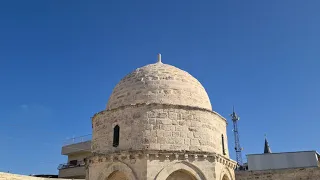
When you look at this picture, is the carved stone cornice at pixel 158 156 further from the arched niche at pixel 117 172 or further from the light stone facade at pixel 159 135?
the arched niche at pixel 117 172

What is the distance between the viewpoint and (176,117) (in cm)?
1131

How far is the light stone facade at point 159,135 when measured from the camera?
1062 cm

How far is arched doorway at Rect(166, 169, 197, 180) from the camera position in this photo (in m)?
10.7

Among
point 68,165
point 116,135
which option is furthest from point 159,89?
point 68,165

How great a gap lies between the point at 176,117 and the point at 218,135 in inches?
78.8

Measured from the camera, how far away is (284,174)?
1683 centimetres

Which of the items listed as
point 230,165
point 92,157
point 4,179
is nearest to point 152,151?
point 92,157

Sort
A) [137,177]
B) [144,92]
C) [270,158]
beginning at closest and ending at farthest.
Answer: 1. [137,177]
2. [144,92]
3. [270,158]

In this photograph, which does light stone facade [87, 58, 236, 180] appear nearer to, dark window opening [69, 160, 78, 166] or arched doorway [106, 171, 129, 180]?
arched doorway [106, 171, 129, 180]

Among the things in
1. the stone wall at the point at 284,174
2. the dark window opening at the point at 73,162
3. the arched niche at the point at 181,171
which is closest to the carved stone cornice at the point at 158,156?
the arched niche at the point at 181,171

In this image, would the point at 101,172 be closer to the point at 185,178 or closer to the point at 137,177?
the point at 137,177

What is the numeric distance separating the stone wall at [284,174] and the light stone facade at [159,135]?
533cm

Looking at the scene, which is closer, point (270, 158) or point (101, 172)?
point (101, 172)

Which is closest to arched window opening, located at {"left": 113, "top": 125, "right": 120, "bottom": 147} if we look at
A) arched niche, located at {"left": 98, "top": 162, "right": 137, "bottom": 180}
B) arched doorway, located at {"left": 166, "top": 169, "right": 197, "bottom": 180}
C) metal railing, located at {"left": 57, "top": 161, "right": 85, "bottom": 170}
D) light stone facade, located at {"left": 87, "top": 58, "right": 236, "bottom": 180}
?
light stone facade, located at {"left": 87, "top": 58, "right": 236, "bottom": 180}
